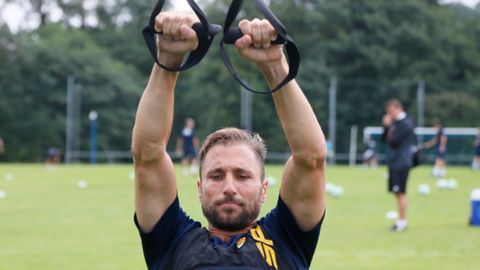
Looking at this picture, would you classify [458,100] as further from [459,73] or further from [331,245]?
[331,245]

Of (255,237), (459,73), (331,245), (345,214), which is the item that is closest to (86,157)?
(459,73)

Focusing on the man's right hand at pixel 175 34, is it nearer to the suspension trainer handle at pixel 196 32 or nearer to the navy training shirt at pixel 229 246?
the suspension trainer handle at pixel 196 32

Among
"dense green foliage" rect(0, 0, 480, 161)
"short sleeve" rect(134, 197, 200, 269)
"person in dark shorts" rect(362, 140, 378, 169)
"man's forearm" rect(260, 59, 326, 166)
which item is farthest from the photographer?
"dense green foliage" rect(0, 0, 480, 161)

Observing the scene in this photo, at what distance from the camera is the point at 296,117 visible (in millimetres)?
3242

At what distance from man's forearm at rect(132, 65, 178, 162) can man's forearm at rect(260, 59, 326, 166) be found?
412 mm

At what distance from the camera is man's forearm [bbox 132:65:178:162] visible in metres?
3.25

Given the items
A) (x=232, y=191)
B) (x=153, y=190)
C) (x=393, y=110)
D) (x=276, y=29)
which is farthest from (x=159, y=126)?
(x=393, y=110)

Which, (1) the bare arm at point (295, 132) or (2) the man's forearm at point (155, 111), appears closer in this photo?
(1) the bare arm at point (295, 132)

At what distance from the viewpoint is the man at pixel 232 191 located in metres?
3.25

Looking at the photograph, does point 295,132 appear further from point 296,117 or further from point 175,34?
point 175,34

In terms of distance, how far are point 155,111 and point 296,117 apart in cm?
59

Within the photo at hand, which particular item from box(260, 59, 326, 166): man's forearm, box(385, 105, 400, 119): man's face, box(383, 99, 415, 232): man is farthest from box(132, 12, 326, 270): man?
box(385, 105, 400, 119): man's face

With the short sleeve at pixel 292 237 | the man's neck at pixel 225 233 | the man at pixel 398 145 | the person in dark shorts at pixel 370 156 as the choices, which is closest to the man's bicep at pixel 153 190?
the man's neck at pixel 225 233

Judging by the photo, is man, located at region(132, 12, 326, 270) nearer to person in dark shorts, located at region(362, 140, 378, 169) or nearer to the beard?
the beard
